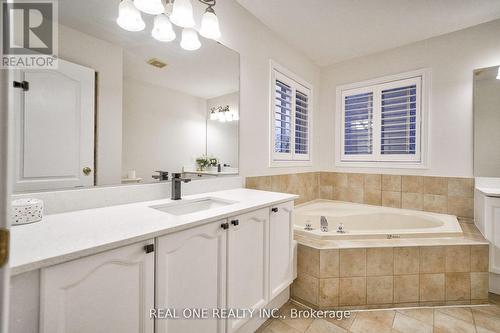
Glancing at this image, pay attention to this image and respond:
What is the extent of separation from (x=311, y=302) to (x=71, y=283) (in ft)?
5.44

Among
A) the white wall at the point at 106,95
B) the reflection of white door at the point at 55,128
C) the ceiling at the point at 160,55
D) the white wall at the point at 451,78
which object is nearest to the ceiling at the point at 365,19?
the white wall at the point at 451,78

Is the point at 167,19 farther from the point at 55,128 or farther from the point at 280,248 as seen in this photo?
the point at 280,248

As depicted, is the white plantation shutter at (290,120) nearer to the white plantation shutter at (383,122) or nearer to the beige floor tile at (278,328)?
the white plantation shutter at (383,122)

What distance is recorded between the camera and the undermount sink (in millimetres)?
1369

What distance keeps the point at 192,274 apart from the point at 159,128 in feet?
2.98

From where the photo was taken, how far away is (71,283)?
659mm

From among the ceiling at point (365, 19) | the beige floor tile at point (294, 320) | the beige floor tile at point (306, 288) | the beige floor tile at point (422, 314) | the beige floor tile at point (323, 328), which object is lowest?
the beige floor tile at point (294, 320)

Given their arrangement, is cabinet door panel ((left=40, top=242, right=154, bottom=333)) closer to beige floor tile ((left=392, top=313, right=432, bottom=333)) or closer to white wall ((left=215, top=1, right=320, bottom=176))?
white wall ((left=215, top=1, right=320, bottom=176))

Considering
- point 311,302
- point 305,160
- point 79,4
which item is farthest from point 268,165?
point 79,4

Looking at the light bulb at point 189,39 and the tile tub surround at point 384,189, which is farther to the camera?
the tile tub surround at point 384,189

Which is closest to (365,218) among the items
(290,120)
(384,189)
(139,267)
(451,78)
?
(384,189)

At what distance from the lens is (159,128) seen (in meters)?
1.44

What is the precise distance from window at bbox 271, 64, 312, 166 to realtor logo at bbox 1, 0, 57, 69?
178 centimetres

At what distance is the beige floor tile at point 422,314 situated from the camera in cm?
163
